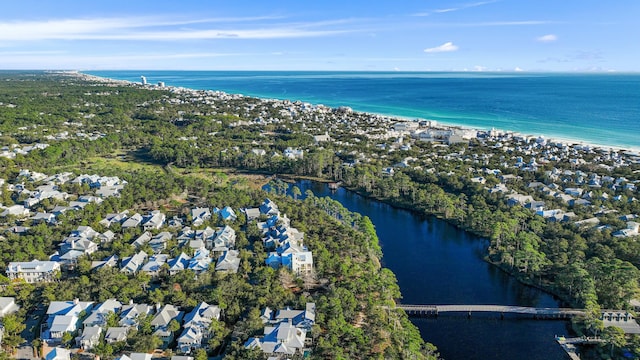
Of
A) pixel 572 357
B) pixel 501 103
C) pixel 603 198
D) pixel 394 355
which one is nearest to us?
pixel 394 355

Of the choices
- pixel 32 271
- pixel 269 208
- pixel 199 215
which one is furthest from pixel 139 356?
pixel 269 208

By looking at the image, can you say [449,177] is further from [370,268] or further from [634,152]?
[634,152]

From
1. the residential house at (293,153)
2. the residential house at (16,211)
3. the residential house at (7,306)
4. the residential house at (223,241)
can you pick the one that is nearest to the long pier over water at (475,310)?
the residential house at (223,241)

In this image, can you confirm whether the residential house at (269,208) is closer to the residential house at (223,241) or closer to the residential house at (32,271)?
the residential house at (223,241)

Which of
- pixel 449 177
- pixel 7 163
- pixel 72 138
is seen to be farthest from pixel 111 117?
pixel 449 177

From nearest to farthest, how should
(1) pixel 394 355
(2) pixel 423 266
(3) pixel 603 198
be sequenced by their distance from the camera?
(1) pixel 394 355 → (2) pixel 423 266 → (3) pixel 603 198

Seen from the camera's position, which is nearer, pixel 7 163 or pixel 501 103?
pixel 7 163
